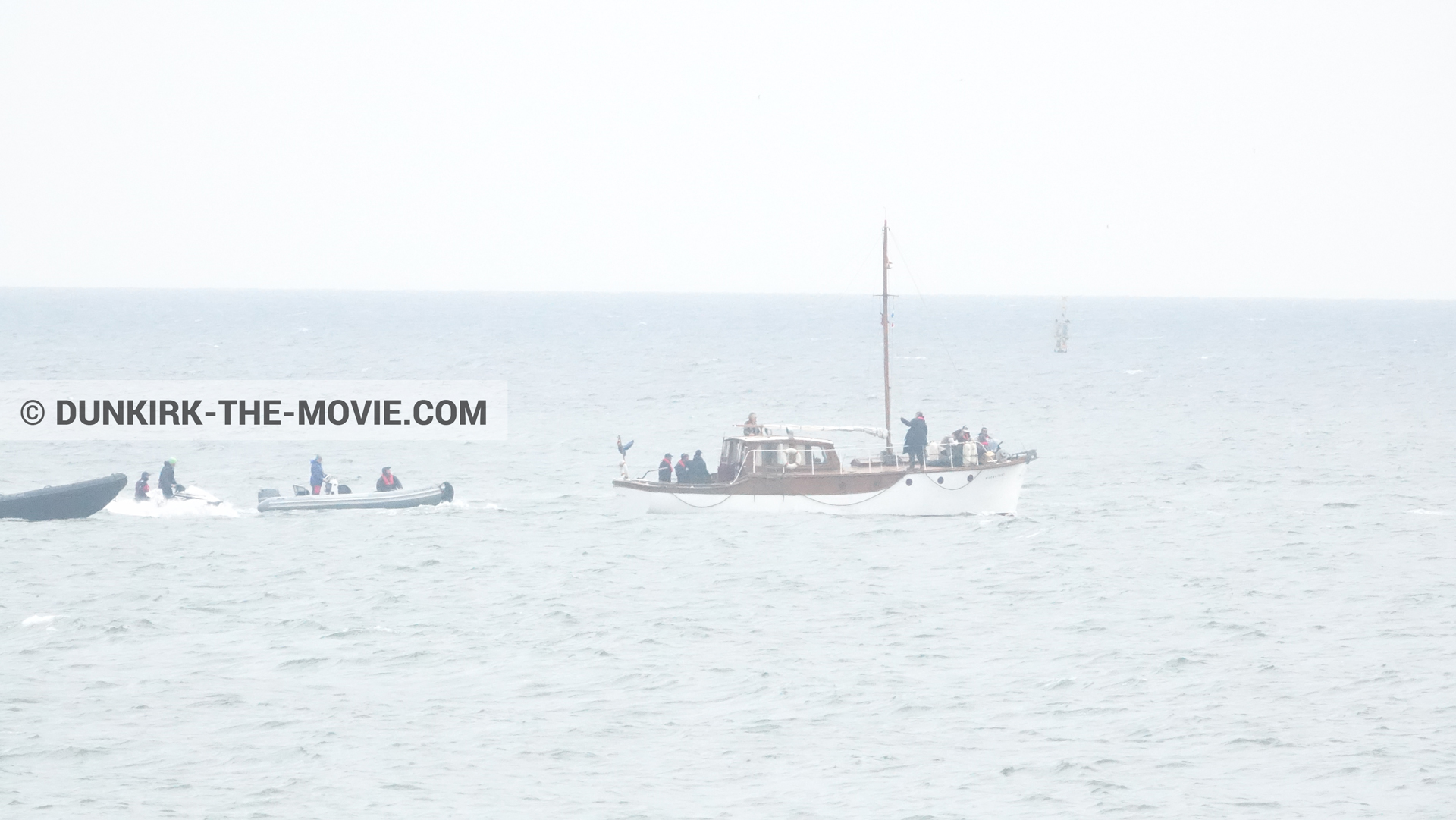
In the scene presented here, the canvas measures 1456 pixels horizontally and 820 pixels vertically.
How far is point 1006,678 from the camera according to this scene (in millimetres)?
30000

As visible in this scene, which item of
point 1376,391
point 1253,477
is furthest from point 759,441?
point 1376,391

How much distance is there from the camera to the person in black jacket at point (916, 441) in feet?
151

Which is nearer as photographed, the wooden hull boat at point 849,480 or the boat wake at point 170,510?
the wooden hull boat at point 849,480

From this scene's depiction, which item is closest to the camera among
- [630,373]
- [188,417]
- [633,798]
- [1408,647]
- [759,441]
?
[633,798]

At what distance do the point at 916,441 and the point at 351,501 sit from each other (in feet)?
52.9

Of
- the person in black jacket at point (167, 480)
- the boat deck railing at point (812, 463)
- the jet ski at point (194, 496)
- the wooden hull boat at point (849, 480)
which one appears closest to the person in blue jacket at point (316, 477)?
the jet ski at point (194, 496)

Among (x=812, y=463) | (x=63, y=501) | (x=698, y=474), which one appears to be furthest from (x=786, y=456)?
(x=63, y=501)

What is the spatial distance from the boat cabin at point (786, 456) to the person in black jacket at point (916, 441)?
82.1 inches

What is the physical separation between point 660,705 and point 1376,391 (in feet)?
282

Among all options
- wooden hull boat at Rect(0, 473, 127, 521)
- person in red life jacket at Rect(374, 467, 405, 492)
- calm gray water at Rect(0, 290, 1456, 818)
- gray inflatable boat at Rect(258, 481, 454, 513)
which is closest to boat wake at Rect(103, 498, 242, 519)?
calm gray water at Rect(0, 290, 1456, 818)

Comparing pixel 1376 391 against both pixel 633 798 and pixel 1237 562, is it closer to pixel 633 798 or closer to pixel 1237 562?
pixel 1237 562

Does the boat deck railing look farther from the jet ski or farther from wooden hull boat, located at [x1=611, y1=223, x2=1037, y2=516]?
the jet ski

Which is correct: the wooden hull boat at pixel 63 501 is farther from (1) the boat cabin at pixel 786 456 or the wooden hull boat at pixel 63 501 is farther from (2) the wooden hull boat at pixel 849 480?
(1) the boat cabin at pixel 786 456

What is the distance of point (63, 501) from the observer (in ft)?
153
